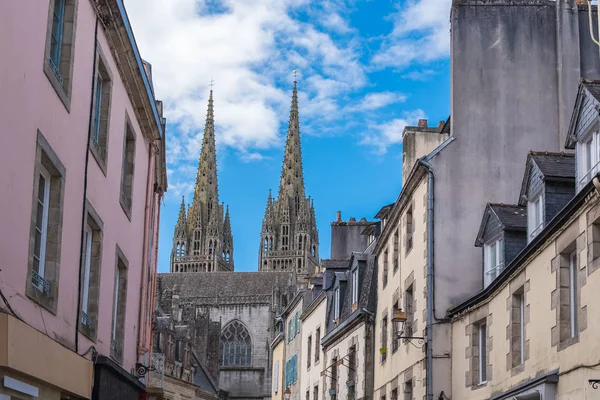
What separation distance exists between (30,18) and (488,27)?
42.6 ft

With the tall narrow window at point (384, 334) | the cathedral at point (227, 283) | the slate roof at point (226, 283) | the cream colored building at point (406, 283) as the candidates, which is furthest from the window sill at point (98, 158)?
the slate roof at point (226, 283)

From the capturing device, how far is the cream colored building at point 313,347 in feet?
107

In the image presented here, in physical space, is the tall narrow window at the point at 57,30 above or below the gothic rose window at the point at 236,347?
below

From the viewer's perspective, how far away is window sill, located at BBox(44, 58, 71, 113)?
31.9 feet

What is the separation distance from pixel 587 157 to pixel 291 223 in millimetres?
118312

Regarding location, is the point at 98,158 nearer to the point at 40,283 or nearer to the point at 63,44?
the point at 63,44

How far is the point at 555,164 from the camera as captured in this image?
14617 millimetres

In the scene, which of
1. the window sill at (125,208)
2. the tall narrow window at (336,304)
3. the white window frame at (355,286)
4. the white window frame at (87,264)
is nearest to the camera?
the white window frame at (87,264)

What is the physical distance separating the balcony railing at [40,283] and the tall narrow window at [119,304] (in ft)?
16.3

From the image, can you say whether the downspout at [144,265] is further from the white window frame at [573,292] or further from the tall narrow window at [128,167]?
the white window frame at [573,292]

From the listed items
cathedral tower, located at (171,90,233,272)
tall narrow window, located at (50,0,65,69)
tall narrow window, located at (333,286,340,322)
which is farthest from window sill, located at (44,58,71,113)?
cathedral tower, located at (171,90,233,272)

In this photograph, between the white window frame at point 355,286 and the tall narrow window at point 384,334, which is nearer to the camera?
the tall narrow window at point 384,334

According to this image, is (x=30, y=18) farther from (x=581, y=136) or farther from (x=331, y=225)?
(x=331, y=225)

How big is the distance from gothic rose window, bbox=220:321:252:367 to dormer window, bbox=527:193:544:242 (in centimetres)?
7816
